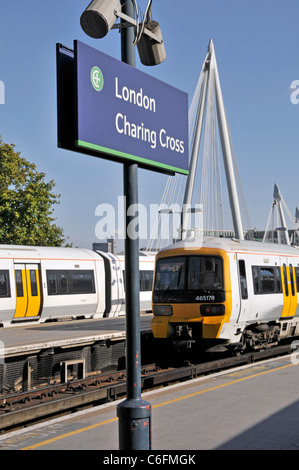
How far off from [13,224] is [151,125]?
98.7 feet

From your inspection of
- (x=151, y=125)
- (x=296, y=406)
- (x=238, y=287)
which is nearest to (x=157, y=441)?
(x=296, y=406)

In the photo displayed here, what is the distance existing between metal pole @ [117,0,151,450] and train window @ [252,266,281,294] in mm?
11464

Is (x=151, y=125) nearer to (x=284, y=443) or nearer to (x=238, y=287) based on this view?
(x=284, y=443)

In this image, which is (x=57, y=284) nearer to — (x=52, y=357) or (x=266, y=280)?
(x=266, y=280)

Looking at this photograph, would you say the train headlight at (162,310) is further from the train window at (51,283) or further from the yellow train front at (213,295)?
the train window at (51,283)

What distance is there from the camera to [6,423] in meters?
9.84

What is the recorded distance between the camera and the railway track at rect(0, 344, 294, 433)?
10.3 m

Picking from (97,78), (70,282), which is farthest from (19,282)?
(97,78)

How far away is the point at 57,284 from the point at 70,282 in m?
0.72

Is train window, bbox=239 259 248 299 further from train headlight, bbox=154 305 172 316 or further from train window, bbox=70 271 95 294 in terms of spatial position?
train window, bbox=70 271 95 294

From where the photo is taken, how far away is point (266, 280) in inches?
679

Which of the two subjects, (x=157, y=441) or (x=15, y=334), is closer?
(x=157, y=441)

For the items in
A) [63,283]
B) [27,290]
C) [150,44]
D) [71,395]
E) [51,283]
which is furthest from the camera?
[63,283]

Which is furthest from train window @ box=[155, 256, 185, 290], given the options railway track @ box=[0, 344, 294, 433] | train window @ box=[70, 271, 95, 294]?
train window @ box=[70, 271, 95, 294]
